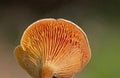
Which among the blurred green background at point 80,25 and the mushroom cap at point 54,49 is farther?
the blurred green background at point 80,25

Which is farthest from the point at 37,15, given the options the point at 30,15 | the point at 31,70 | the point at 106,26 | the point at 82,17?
the point at 31,70

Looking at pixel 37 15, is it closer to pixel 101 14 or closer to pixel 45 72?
pixel 101 14

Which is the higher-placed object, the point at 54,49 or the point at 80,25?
the point at 80,25

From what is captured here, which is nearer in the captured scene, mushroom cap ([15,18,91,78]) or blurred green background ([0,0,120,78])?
mushroom cap ([15,18,91,78])
